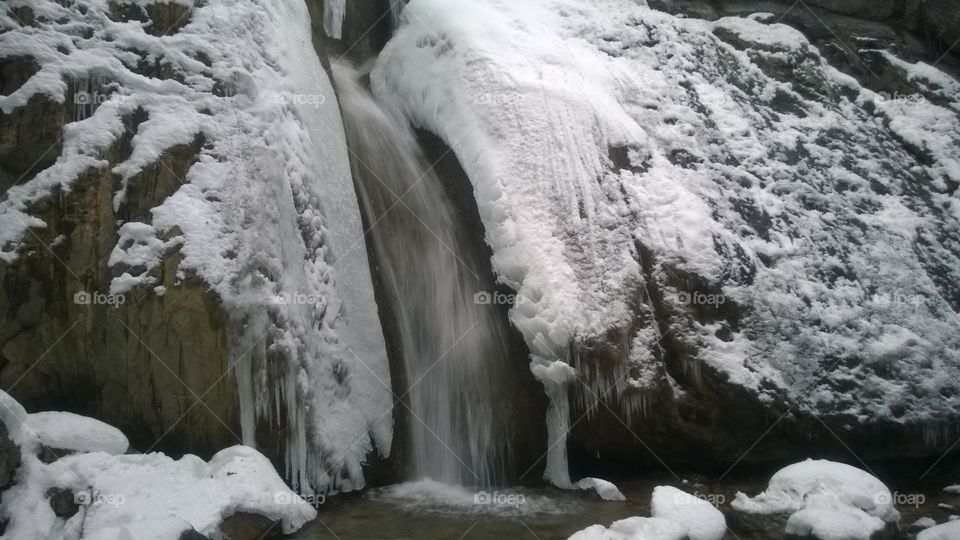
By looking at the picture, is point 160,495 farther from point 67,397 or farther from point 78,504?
point 67,397

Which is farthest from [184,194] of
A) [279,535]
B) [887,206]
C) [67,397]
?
[887,206]

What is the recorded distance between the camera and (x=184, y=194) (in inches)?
178

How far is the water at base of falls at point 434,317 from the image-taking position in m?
5.20

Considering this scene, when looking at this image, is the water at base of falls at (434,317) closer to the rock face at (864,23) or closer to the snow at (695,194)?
the snow at (695,194)

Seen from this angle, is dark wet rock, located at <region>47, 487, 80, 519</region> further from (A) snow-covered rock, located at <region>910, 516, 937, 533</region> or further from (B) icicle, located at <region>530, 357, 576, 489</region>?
(A) snow-covered rock, located at <region>910, 516, 937, 533</region>

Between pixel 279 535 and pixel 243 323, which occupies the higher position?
pixel 243 323

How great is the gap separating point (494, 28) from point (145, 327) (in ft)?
14.7

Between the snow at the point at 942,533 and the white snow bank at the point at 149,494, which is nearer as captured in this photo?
the white snow bank at the point at 149,494

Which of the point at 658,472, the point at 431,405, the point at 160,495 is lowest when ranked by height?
the point at 658,472

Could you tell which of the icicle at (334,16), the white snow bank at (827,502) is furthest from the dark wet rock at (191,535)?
the icicle at (334,16)

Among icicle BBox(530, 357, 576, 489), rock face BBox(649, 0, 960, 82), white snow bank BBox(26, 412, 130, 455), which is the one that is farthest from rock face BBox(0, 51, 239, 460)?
rock face BBox(649, 0, 960, 82)

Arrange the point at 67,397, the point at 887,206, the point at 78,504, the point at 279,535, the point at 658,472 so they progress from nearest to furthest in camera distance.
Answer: the point at 78,504
the point at 279,535
the point at 67,397
the point at 658,472
the point at 887,206

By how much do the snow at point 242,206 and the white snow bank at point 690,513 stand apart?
1.92 m

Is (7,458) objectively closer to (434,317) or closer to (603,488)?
(434,317)
